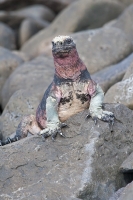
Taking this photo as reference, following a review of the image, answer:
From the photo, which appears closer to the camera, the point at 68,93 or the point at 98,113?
the point at 98,113

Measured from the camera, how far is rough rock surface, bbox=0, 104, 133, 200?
560 cm

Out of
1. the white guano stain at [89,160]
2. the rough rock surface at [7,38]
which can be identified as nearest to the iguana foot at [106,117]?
the white guano stain at [89,160]

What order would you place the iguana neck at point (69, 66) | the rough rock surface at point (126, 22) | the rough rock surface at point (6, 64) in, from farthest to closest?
the rough rock surface at point (126, 22) → the rough rock surface at point (6, 64) → the iguana neck at point (69, 66)

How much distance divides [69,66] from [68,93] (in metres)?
0.27

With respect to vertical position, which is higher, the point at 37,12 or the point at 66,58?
the point at 37,12

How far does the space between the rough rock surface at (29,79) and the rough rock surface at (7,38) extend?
4261 millimetres

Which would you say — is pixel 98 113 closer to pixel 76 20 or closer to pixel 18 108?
pixel 18 108

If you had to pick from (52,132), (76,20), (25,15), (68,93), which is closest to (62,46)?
(68,93)

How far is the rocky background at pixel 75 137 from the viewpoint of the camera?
5.64 m

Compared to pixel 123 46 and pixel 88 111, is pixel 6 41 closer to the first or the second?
pixel 123 46

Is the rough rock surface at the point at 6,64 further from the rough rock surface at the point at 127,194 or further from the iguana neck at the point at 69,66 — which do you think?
the rough rock surface at the point at 127,194

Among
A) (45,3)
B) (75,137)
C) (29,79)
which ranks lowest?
(75,137)

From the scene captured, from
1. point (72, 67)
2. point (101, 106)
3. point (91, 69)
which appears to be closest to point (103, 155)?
point (101, 106)

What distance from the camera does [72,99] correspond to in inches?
249
